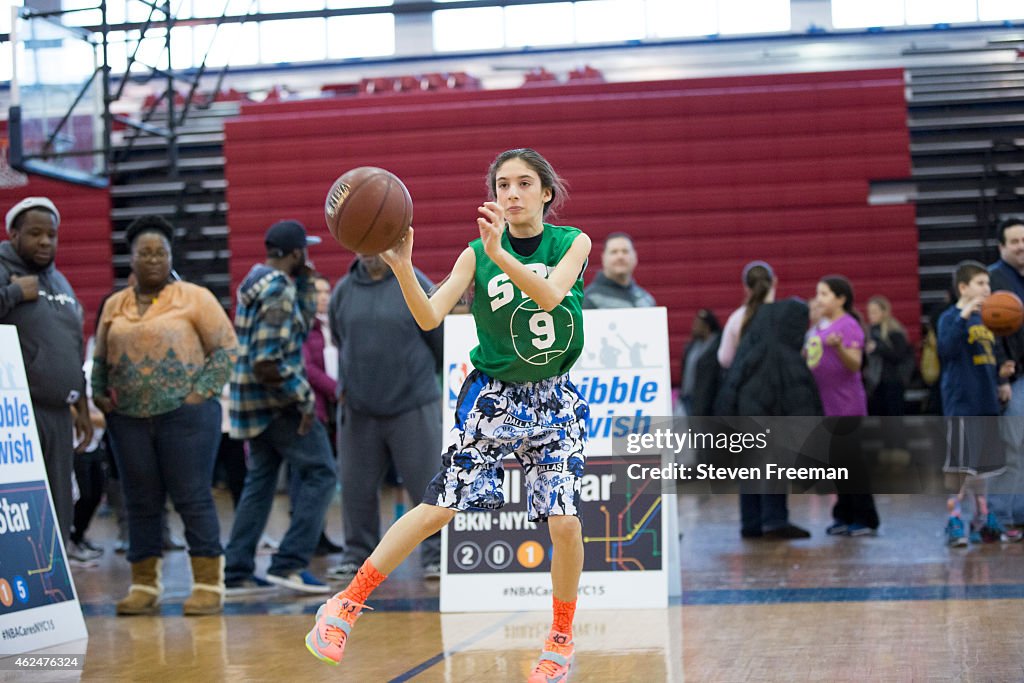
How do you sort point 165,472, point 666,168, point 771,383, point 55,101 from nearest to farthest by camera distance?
point 165,472
point 771,383
point 55,101
point 666,168

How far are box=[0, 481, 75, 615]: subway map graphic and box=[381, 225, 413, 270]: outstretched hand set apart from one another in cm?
209

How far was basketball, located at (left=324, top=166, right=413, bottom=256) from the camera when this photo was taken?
3.14 m

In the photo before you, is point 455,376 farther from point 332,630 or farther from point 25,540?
point 332,630

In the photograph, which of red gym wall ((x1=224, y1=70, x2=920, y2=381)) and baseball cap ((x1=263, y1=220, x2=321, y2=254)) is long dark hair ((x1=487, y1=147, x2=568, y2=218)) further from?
red gym wall ((x1=224, y1=70, x2=920, y2=381))

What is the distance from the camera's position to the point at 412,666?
377cm

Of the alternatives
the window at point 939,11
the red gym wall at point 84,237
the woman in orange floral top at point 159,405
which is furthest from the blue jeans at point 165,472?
the window at point 939,11

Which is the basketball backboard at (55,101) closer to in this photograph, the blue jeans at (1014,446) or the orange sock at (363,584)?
the orange sock at (363,584)

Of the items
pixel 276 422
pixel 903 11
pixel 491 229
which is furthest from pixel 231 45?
pixel 491 229

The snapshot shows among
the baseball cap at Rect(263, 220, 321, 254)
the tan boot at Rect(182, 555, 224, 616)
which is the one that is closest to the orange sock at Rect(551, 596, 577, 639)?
the tan boot at Rect(182, 555, 224, 616)

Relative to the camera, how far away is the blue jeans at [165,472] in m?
5.03

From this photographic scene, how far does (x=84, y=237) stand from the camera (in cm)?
1278

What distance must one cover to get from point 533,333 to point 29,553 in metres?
2.35

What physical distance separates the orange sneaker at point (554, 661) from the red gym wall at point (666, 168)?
8240mm

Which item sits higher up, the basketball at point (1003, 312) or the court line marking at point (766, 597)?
the basketball at point (1003, 312)
